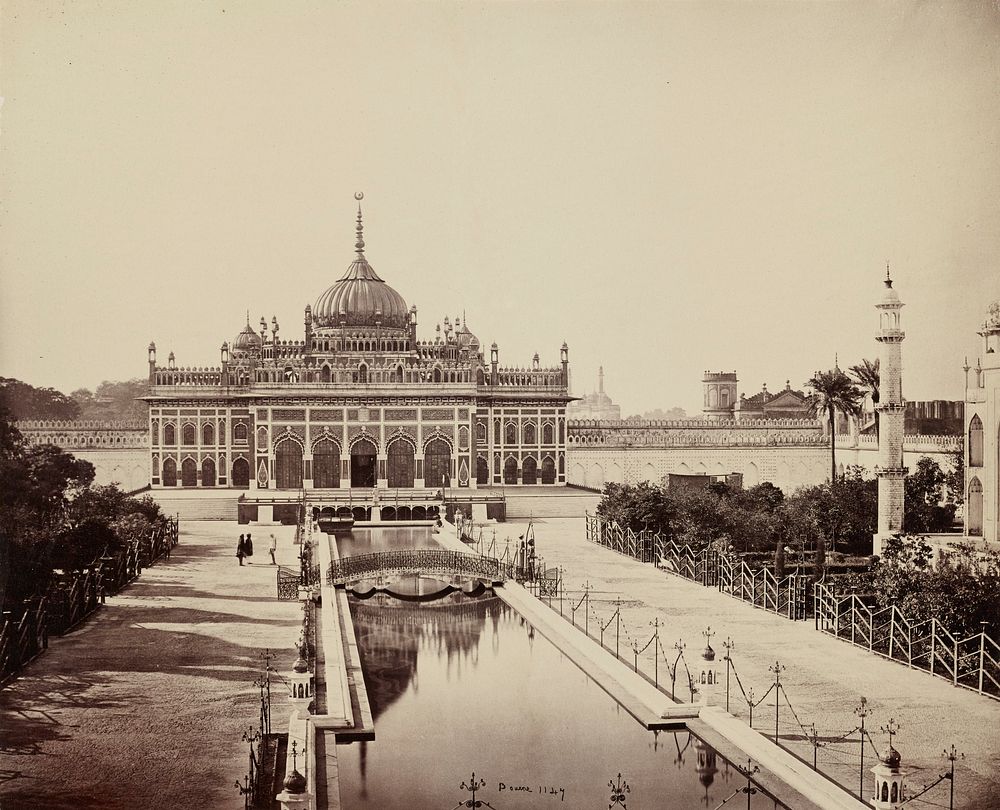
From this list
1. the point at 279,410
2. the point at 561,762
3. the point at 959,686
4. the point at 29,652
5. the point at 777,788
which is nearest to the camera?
the point at 777,788

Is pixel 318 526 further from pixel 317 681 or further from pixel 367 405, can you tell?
pixel 317 681

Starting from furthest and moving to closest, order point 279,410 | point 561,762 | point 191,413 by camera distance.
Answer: point 191,413, point 279,410, point 561,762

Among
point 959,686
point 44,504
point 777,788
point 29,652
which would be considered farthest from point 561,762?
point 44,504

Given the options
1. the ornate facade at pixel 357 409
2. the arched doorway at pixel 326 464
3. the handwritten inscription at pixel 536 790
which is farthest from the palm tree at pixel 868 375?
the handwritten inscription at pixel 536 790

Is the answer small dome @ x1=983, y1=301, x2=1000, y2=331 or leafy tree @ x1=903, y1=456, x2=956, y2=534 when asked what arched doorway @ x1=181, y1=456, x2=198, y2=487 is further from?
small dome @ x1=983, y1=301, x2=1000, y2=331

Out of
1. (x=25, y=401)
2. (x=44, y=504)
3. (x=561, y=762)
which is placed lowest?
(x=561, y=762)

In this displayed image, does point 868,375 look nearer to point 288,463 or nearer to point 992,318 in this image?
point 992,318

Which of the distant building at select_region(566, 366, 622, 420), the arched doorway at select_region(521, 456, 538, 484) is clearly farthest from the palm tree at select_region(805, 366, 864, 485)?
the distant building at select_region(566, 366, 622, 420)

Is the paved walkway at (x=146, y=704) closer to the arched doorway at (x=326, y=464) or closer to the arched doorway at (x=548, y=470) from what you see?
the arched doorway at (x=326, y=464)
